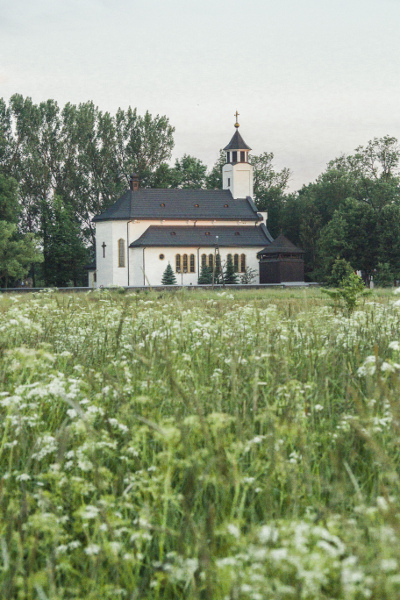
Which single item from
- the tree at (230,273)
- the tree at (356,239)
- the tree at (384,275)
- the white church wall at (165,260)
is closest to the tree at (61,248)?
the white church wall at (165,260)

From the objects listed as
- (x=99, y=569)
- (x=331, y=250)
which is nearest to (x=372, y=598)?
(x=99, y=569)

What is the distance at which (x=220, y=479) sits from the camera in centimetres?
233

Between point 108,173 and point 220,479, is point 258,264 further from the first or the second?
→ point 220,479

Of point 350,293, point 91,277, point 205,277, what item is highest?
point 91,277

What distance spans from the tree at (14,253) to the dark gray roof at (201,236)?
13959 mm

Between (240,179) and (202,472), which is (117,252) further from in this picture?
(202,472)

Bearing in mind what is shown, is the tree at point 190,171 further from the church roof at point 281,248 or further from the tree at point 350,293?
the tree at point 350,293

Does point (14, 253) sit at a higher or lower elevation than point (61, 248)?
lower

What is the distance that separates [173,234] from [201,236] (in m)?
2.82

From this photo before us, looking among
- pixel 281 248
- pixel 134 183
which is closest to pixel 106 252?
pixel 134 183

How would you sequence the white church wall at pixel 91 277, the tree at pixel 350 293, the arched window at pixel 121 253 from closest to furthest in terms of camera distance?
the tree at pixel 350 293 < the arched window at pixel 121 253 < the white church wall at pixel 91 277

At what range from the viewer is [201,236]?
66250mm

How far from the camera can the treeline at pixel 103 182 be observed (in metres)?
59.8

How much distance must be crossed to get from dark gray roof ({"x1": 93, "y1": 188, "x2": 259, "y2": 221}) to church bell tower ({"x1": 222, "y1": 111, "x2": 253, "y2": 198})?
5.06 feet
